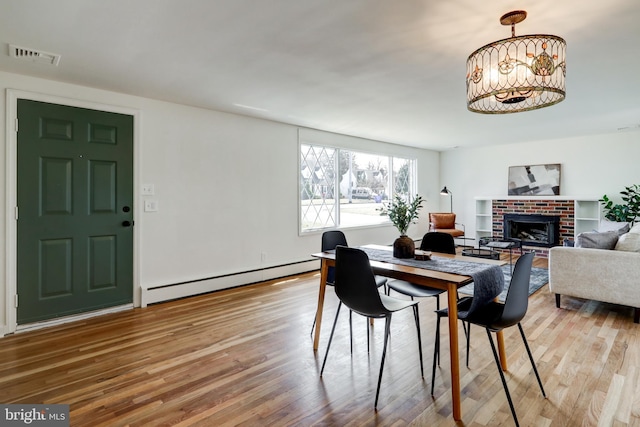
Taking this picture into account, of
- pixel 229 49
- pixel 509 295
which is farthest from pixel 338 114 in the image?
pixel 509 295

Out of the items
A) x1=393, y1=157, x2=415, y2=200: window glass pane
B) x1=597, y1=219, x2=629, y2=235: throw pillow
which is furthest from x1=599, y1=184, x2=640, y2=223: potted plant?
x1=393, y1=157, x2=415, y2=200: window glass pane

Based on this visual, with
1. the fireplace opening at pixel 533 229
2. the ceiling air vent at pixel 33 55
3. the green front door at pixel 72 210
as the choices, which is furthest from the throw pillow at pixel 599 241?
the ceiling air vent at pixel 33 55

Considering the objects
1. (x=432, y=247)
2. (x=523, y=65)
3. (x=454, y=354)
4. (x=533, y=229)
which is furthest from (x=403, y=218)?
(x=533, y=229)

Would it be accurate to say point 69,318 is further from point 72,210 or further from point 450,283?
point 450,283

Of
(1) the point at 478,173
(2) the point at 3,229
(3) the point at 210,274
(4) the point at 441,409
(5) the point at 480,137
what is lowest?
(4) the point at 441,409

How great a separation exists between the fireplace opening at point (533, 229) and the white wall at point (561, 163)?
591mm

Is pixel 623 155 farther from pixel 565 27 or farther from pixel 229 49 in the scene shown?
pixel 229 49

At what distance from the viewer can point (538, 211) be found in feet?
21.4

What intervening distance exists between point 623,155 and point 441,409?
20.6 feet

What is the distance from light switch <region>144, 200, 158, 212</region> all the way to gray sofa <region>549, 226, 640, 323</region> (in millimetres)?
4256

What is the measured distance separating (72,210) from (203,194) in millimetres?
1300

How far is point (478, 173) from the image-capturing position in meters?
7.44

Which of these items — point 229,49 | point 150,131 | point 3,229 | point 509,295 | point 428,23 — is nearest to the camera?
point 509,295

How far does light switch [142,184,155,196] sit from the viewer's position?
3.66 meters
